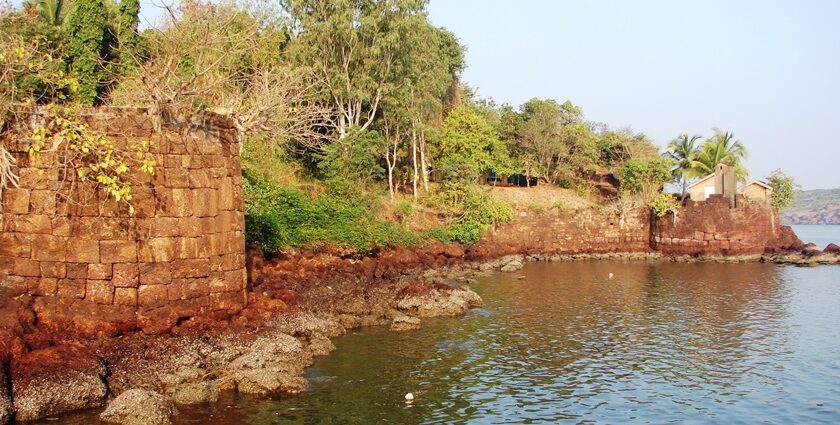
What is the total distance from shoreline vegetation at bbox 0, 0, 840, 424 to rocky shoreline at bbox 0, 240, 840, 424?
5 centimetres

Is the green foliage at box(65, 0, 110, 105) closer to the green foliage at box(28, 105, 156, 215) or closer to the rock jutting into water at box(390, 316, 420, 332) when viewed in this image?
the green foliage at box(28, 105, 156, 215)

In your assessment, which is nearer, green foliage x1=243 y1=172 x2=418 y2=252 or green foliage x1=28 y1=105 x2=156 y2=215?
green foliage x1=28 y1=105 x2=156 y2=215

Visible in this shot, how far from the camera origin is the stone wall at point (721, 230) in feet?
146

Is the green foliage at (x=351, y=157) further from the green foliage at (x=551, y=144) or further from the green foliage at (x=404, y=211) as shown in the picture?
the green foliage at (x=551, y=144)

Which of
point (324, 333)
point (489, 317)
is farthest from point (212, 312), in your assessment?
point (489, 317)

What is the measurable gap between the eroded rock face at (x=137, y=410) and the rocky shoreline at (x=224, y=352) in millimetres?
18

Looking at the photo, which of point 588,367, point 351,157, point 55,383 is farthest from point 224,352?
point 351,157

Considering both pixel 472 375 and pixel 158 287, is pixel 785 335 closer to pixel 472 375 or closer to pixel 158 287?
A: pixel 472 375

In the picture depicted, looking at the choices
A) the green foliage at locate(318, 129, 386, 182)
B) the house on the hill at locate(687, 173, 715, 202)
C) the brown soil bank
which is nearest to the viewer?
the brown soil bank

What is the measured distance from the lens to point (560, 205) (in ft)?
153

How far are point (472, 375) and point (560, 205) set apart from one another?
31.2 metres

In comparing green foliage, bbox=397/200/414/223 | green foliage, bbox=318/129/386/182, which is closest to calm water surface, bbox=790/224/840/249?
green foliage, bbox=397/200/414/223

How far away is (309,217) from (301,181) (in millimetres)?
5324

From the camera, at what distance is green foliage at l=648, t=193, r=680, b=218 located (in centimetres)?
4531
